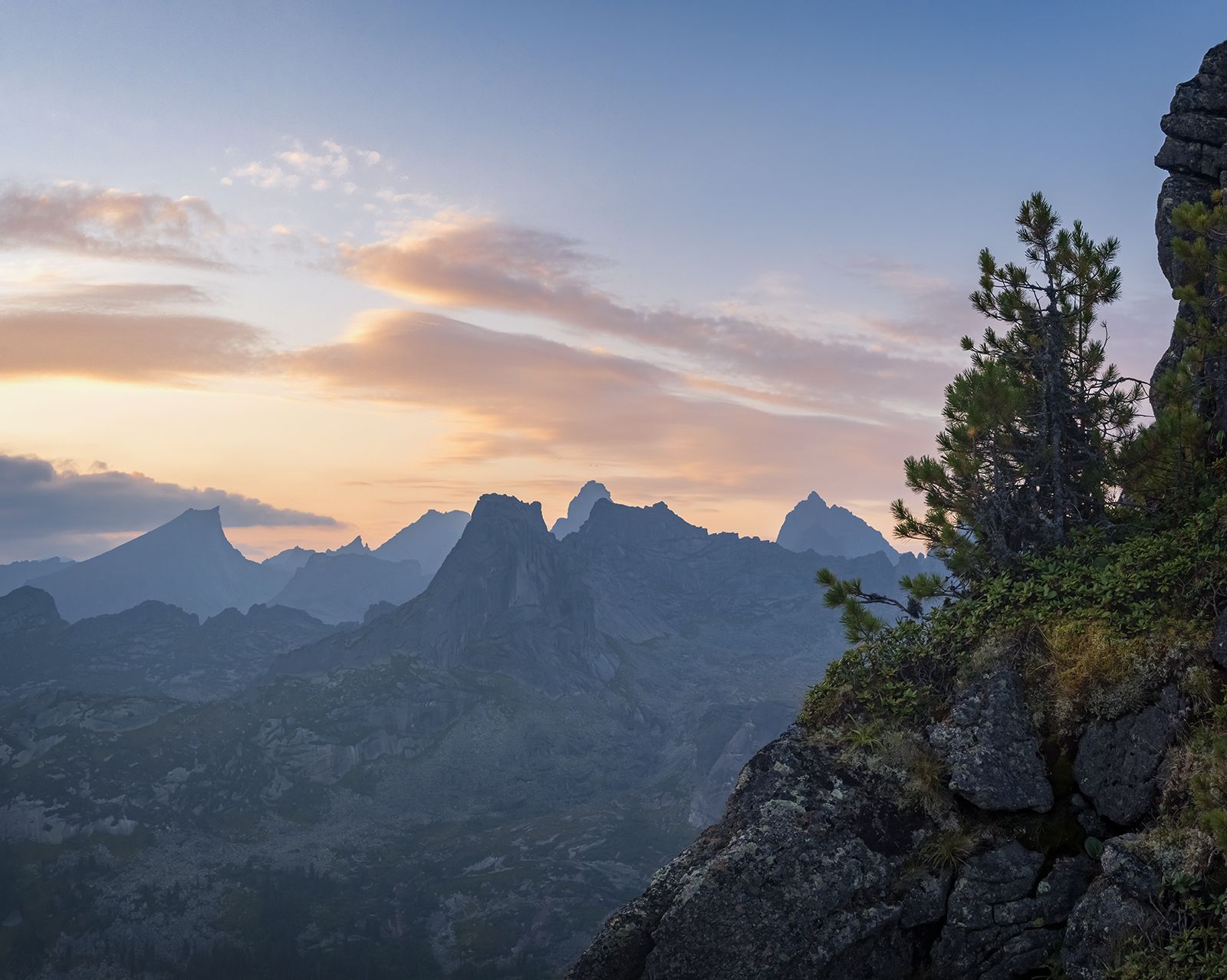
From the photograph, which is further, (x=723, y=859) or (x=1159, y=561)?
(x=1159, y=561)

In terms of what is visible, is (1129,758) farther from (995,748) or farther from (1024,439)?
(1024,439)

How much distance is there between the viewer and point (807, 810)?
44.5 feet

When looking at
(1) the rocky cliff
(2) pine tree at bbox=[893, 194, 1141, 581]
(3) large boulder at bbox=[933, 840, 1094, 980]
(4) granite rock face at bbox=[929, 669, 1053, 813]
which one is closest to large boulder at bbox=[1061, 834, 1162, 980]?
(1) the rocky cliff

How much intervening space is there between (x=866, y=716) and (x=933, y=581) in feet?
13.2

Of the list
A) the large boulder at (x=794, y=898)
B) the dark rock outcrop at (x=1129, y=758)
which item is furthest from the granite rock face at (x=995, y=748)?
the large boulder at (x=794, y=898)

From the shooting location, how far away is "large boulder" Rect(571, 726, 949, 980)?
40.2ft

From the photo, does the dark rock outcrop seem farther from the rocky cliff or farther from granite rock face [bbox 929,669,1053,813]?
granite rock face [bbox 929,669,1053,813]

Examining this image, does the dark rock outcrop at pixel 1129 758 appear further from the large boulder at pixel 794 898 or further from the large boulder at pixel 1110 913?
the large boulder at pixel 794 898

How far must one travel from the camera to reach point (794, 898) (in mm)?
12539

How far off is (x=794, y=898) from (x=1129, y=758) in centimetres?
574

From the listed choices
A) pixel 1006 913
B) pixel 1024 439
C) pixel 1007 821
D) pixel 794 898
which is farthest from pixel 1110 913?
pixel 1024 439

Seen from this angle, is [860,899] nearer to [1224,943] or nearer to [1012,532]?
[1224,943]

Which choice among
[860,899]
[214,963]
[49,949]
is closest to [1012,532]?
[860,899]

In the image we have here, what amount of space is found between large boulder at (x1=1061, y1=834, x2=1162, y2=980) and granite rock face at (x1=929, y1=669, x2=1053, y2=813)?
153 cm
